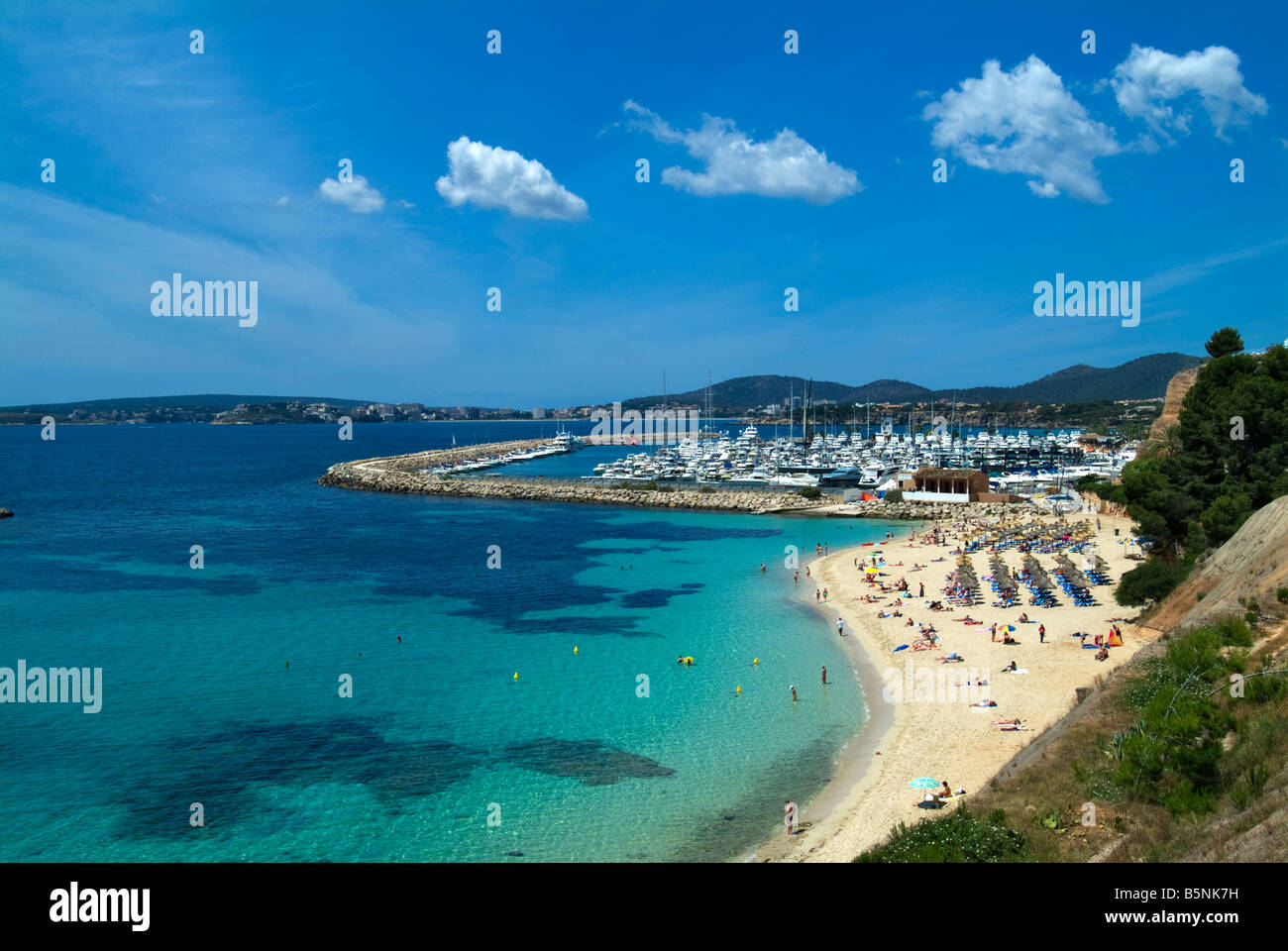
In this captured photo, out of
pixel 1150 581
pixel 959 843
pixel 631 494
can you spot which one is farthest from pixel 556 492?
pixel 959 843

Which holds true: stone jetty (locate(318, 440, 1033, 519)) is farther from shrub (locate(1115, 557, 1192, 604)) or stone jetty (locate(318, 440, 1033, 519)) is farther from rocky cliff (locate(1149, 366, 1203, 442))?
shrub (locate(1115, 557, 1192, 604))

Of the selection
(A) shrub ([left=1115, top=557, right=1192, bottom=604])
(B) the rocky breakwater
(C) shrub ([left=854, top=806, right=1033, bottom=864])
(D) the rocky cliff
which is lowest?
(C) shrub ([left=854, top=806, right=1033, bottom=864])

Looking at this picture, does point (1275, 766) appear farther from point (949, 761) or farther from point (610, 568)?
point (610, 568)

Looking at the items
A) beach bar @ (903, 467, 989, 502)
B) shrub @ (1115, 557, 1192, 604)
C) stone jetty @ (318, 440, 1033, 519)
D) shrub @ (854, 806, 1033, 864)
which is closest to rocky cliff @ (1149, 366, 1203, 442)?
beach bar @ (903, 467, 989, 502)

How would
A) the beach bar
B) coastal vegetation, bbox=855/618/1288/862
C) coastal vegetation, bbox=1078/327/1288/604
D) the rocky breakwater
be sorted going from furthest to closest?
the rocky breakwater, the beach bar, coastal vegetation, bbox=1078/327/1288/604, coastal vegetation, bbox=855/618/1288/862

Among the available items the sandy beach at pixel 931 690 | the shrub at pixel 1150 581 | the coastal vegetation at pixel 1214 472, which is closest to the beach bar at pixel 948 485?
the sandy beach at pixel 931 690

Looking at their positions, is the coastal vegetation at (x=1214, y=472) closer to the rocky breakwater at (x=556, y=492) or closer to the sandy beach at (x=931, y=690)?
the sandy beach at (x=931, y=690)
